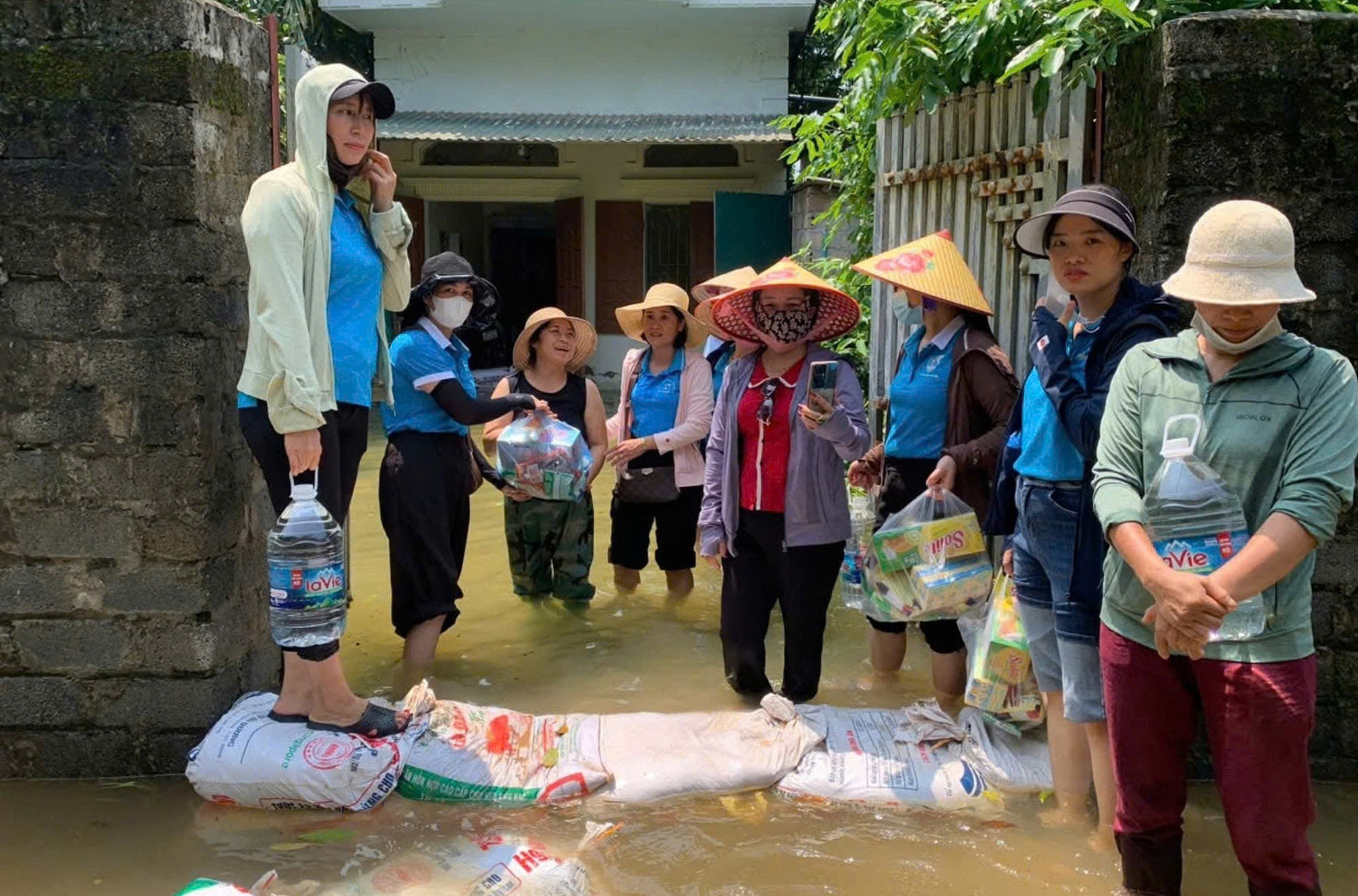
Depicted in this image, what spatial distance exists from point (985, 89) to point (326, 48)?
12138 mm

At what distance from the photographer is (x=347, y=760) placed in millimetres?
3596

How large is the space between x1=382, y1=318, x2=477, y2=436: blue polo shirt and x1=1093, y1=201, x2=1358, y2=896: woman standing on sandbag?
269 cm

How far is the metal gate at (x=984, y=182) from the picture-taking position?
14.3 feet

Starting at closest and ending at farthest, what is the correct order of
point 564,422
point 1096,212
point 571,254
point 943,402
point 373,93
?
point 1096,212 < point 373,93 < point 943,402 < point 564,422 < point 571,254

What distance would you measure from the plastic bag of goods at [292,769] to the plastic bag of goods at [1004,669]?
1821 mm

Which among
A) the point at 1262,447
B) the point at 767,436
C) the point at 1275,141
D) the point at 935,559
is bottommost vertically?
the point at 935,559

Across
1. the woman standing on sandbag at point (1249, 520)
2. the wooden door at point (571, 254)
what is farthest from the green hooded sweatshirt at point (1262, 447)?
the wooden door at point (571, 254)

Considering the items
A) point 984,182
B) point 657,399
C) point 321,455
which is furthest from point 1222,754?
point 657,399

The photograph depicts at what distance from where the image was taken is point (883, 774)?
3.73 meters

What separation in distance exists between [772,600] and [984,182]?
196cm

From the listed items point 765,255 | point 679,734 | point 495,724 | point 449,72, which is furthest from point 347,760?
point 449,72

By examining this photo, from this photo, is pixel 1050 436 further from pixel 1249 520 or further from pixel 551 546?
pixel 551 546

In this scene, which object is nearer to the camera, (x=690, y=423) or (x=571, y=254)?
(x=690, y=423)

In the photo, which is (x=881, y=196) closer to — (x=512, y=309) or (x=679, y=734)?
(x=679, y=734)
